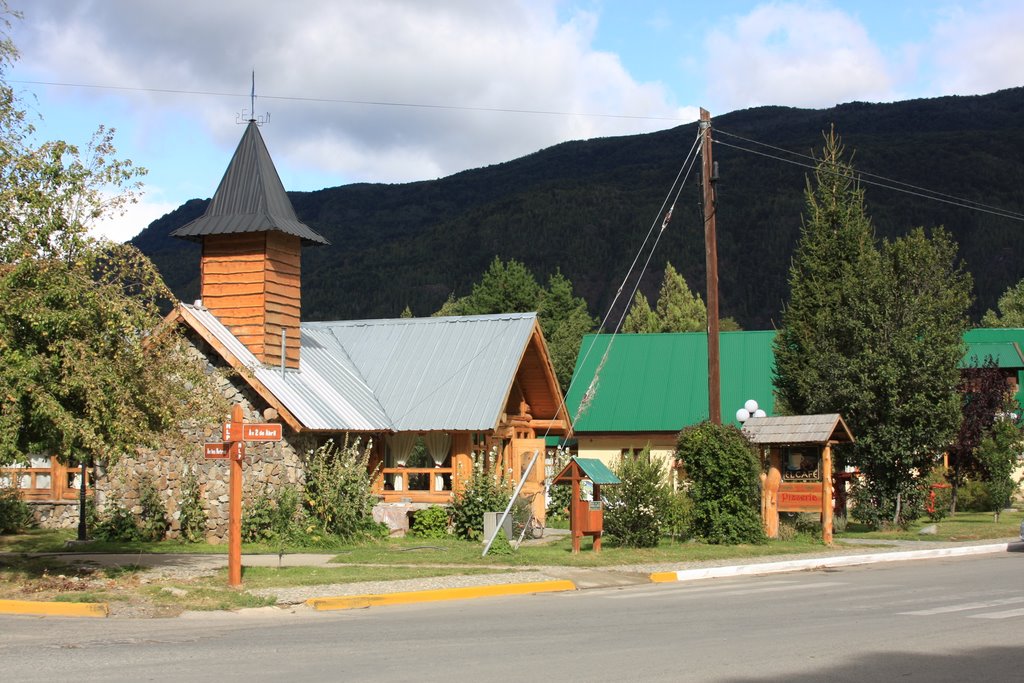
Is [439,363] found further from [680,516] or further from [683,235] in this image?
[683,235]

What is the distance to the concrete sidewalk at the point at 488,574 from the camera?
46.7 ft

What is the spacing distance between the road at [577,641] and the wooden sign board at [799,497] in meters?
7.45

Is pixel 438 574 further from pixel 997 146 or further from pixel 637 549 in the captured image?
pixel 997 146

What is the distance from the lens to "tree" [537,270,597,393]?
52.2 metres

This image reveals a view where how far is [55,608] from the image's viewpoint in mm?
13266

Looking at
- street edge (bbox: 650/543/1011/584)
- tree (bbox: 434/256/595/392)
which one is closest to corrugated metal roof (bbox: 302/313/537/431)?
street edge (bbox: 650/543/1011/584)

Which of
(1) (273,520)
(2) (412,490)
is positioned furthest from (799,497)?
(1) (273,520)

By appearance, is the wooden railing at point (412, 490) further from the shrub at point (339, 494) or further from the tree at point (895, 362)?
the tree at point (895, 362)

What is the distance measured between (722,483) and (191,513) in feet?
36.8

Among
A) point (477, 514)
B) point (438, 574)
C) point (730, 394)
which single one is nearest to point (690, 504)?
point (477, 514)

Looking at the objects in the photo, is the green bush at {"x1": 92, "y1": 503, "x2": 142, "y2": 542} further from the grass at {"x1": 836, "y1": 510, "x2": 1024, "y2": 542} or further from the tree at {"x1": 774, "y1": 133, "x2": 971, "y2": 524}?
the tree at {"x1": 774, "y1": 133, "x2": 971, "y2": 524}

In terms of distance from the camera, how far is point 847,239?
33.1 meters

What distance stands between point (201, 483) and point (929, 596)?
15388 mm

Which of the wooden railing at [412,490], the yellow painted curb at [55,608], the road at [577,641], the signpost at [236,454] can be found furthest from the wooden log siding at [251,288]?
the road at [577,641]
